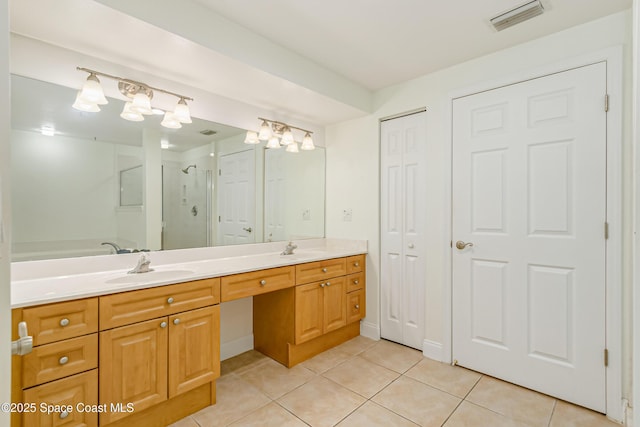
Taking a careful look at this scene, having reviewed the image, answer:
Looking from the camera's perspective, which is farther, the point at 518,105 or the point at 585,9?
the point at 518,105

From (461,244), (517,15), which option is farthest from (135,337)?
(517,15)

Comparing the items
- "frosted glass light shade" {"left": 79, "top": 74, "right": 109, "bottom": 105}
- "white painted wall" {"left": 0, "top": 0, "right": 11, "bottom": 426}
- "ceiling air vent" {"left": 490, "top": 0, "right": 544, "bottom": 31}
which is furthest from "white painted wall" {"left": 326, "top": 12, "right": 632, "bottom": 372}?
"white painted wall" {"left": 0, "top": 0, "right": 11, "bottom": 426}

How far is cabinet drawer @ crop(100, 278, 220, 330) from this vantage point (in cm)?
143

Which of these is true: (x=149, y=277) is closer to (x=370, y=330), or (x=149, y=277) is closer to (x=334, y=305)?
(x=334, y=305)

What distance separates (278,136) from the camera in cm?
282

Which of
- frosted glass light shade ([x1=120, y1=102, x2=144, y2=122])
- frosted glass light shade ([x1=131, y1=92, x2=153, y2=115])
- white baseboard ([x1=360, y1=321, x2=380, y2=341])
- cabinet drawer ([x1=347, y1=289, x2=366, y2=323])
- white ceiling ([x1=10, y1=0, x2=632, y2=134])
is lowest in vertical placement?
white baseboard ([x1=360, y1=321, x2=380, y2=341])

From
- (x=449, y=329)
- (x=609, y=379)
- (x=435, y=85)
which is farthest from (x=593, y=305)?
(x=435, y=85)

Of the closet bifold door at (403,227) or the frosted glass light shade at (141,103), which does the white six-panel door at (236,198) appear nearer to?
the frosted glass light shade at (141,103)

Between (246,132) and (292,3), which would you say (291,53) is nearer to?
(292,3)

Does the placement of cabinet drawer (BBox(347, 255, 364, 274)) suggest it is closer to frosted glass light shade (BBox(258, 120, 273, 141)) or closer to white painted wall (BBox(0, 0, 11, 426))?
frosted glass light shade (BBox(258, 120, 273, 141))

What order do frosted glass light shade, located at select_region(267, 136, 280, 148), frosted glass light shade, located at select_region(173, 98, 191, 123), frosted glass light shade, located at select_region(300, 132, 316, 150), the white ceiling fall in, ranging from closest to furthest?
1. the white ceiling
2. frosted glass light shade, located at select_region(173, 98, 191, 123)
3. frosted glass light shade, located at select_region(267, 136, 280, 148)
4. frosted glass light shade, located at select_region(300, 132, 316, 150)

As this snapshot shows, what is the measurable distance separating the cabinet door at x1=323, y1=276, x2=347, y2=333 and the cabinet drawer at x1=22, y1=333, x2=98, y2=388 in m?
1.59

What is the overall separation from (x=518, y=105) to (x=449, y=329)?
1.76 m

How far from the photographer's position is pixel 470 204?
Answer: 7.59 ft
